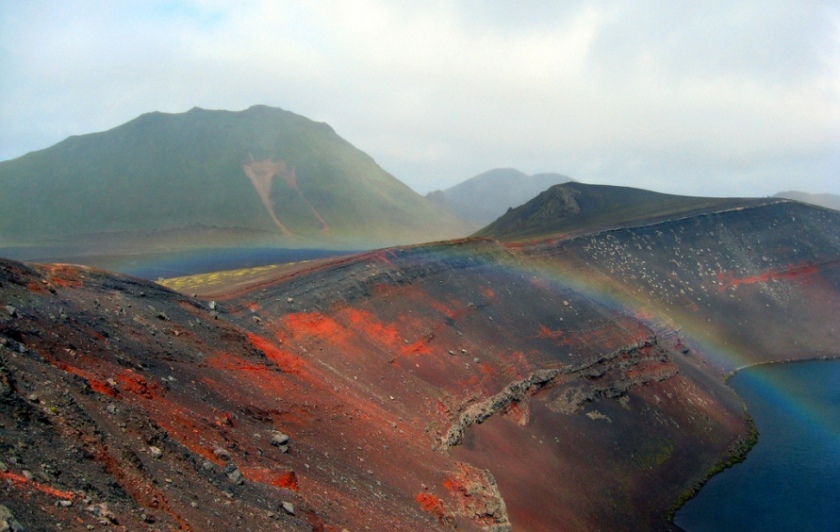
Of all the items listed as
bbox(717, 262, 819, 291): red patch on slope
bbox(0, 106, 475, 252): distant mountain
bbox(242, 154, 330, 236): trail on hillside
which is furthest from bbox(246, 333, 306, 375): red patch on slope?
bbox(242, 154, 330, 236): trail on hillside

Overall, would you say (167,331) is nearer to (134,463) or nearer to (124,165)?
(134,463)

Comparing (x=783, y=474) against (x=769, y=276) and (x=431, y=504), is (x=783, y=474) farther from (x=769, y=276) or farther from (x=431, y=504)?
(x=769, y=276)

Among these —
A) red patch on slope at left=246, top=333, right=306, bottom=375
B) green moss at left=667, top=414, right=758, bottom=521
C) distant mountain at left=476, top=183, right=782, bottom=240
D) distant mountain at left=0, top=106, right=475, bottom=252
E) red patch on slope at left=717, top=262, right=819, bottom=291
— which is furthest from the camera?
distant mountain at left=0, top=106, right=475, bottom=252

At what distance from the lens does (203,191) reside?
124 metres

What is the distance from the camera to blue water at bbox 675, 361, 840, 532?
27625 mm

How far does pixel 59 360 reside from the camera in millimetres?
15141

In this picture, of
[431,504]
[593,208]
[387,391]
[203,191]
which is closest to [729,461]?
[387,391]

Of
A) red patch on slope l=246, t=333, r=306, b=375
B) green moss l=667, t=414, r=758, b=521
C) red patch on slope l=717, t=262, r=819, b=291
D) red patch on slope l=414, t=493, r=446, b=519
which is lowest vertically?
green moss l=667, t=414, r=758, b=521

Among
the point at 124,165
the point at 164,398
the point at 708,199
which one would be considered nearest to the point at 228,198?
the point at 124,165

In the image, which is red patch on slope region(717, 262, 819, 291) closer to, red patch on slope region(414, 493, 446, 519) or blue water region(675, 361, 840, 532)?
blue water region(675, 361, 840, 532)

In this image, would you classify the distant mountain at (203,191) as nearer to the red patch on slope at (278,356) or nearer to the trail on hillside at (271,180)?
the trail on hillside at (271,180)

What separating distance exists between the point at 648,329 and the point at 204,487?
4012 cm

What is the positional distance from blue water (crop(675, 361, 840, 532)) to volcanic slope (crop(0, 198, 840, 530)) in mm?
1564

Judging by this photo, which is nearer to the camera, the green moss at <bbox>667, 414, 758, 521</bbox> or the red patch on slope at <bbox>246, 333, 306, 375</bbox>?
the red patch on slope at <bbox>246, 333, 306, 375</bbox>
